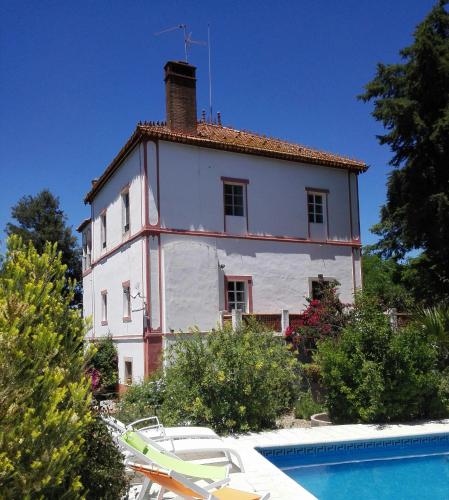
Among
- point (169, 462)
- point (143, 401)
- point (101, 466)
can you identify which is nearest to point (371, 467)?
point (143, 401)

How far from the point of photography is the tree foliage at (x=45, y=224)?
40531 millimetres

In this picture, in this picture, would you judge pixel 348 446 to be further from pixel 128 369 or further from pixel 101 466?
pixel 128 369

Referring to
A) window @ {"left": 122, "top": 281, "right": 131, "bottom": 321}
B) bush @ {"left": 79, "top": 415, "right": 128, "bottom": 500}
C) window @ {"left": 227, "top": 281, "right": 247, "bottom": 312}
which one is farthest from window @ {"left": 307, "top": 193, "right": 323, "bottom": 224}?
bush @ {"left": 79, "top": 415, "right": 128, "bottom": 500}

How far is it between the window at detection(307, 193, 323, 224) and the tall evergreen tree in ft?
9.04

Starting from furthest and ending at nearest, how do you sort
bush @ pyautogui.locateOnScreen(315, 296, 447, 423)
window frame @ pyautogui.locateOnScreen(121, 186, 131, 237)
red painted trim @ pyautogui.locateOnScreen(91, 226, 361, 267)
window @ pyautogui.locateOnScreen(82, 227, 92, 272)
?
window @ pyautogui.locateOnScreen(82, 227, 92, 272)
window frame @ pyautogui.locateOnScreen(121, 186, 131, 237)
red painted trim @ pyautogui.locateOnScreen(91, 226, 361, 267)
bush @ pyautogui.locateOnScreen(315, 296, 447, 423)

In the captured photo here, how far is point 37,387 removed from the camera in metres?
3.80

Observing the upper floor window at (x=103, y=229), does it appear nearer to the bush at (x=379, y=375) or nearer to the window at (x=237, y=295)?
the window at (x=237, y=295)

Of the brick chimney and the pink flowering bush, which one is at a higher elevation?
the brick chimney

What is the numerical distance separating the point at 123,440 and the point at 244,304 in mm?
13653

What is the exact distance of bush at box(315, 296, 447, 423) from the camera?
35.8 ft

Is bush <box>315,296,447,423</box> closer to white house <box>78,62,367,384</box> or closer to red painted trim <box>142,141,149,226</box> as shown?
white house <box>78,62,367,384</box>

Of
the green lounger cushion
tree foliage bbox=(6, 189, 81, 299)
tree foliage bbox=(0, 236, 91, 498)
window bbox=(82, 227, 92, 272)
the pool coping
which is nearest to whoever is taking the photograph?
tree foliage bbox=(0, 236, 91, 498)

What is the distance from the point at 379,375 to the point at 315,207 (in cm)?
1178

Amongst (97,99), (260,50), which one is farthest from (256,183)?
(97,99)
